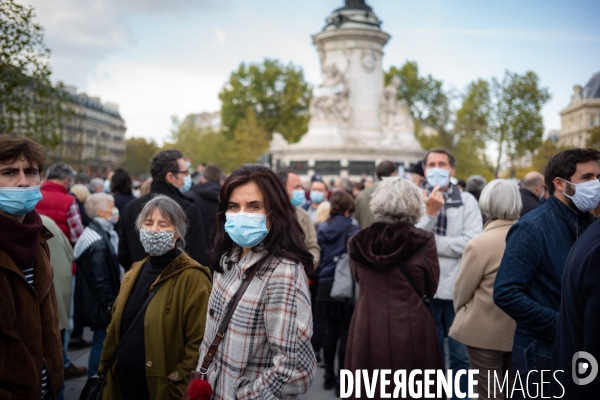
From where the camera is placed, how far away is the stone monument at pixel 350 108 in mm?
24250

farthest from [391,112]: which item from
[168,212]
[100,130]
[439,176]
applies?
[100,130]

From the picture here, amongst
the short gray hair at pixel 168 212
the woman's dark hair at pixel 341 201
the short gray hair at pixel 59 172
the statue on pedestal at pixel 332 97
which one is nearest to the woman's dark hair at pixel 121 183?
the short gray hair at pixel 59 172

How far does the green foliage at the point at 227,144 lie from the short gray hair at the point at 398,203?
37674 mm

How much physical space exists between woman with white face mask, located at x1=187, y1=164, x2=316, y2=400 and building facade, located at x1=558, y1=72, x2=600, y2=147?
31658 millimetres

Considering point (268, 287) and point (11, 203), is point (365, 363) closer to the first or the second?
point (268, 287)

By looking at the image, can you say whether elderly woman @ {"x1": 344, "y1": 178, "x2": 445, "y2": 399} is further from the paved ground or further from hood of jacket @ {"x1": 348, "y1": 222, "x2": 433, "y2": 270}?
the paved ground

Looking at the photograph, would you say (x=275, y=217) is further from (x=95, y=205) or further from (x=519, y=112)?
(x=519, y=112)

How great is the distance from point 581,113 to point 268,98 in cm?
2780

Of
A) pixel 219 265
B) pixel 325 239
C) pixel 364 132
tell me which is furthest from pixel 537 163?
pixel 219 265

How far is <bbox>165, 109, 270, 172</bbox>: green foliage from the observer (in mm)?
46375

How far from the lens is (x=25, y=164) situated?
3244 millimetres

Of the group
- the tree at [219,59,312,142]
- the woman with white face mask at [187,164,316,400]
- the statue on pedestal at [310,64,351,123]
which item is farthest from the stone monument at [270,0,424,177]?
the tree at [219,59,312,142]

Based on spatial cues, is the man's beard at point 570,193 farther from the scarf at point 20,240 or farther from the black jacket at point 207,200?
the black jacket at point 207,200

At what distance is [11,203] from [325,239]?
3.79m
